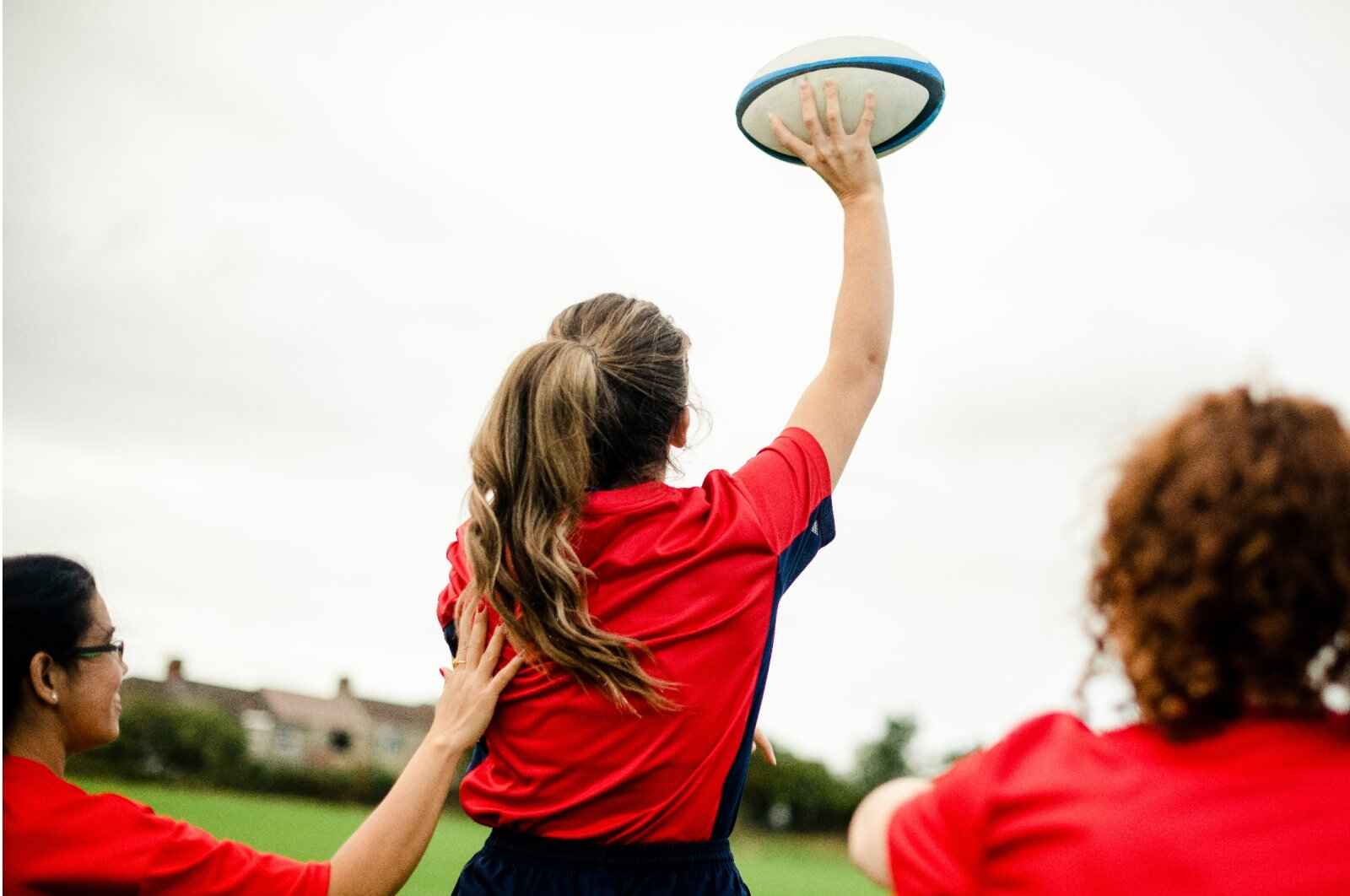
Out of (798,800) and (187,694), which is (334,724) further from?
(798,800)

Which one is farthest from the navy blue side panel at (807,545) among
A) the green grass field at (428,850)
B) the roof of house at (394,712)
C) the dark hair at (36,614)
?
the roof of house at (394,712)

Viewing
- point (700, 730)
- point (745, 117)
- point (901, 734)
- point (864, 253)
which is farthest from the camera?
point (901, 734)

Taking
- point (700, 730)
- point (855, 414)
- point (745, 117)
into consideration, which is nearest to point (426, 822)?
point (700, 730)

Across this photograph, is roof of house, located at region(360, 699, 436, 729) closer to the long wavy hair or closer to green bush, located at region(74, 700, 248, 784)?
green bush, located at region(74, 700, 248, 784)

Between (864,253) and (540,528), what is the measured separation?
1151mm

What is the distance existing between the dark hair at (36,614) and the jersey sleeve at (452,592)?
0.87m

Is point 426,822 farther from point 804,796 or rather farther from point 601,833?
point 804,796

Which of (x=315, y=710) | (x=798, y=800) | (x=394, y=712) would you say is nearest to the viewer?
(x=798, y=800)

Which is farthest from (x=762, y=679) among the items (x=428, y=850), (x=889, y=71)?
(x=428, y=850)

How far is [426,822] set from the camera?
9.64ft

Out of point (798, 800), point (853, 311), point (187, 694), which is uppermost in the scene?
point (853, 311)

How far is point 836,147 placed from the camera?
11.8 feet

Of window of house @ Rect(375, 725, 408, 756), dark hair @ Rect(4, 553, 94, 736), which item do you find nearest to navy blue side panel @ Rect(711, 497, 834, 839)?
dark hair @ Rect(4, 553, 94, 736)

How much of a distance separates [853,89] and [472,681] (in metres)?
2.09
